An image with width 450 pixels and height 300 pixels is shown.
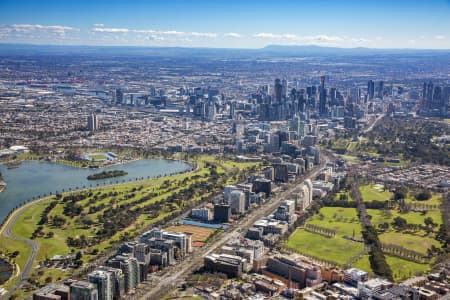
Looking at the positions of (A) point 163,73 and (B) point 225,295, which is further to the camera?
(A) point 163,73

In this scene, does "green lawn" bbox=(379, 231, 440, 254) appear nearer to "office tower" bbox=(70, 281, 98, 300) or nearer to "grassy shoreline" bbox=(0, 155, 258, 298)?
"grassy shoreline" bbox=(0, 155, 258, 298)

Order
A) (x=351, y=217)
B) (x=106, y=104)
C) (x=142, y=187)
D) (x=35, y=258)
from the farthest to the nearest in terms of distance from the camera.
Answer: (x=106, y=104) → (x=142, y=187) → (x=351, y=217) → (x=35, y=258)

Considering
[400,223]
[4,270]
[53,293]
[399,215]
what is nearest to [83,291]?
[53,293]

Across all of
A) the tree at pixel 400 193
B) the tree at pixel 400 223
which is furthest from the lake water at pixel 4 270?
the tree at pixel 400 193

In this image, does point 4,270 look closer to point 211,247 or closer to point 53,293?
point 53,293

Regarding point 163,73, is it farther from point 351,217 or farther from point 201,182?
point 351,217

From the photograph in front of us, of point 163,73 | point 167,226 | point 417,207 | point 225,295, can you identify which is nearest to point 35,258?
point 167,226
